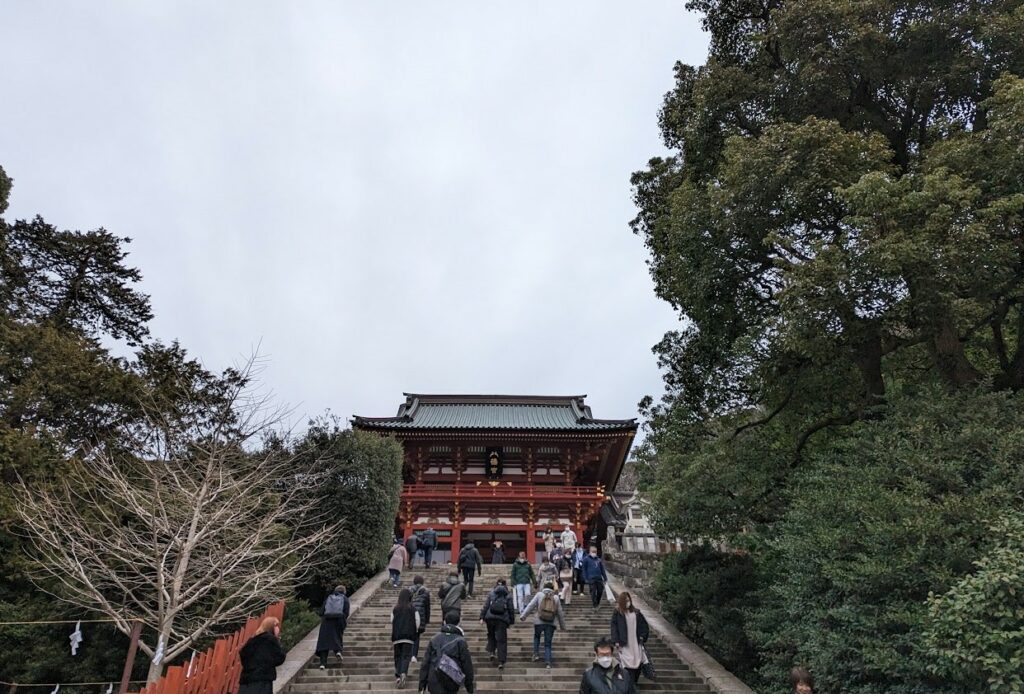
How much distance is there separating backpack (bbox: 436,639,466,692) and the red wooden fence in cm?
225

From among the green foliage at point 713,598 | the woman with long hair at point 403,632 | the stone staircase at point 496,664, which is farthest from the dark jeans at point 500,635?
the green foliage at point 713,598

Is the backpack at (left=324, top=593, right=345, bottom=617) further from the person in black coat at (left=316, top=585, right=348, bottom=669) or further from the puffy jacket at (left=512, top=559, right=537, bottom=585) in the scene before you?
the puffy jacket at (left=512, top=559, right=537, bottom=585)

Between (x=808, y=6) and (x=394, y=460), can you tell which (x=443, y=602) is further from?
(x=808, y=6)

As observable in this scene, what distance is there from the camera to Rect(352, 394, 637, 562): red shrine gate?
2216 centimetres

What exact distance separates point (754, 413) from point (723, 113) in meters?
5.84

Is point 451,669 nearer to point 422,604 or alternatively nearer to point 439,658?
point 439,658

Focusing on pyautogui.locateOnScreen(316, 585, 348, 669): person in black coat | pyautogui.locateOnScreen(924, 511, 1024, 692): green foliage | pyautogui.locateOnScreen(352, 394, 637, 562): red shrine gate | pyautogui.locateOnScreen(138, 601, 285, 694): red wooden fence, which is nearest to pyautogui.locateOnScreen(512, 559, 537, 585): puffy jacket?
pyautogui.locateOnScreen(316, 585, 348, 669): person in black coat

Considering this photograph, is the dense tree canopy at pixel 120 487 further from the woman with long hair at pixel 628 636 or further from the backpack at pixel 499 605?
the woman with long hair at pixel 628 636

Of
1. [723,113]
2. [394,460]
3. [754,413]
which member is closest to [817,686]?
[754,413]

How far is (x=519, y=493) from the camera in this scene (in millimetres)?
22062

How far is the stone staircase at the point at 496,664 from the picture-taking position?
7.86 metres

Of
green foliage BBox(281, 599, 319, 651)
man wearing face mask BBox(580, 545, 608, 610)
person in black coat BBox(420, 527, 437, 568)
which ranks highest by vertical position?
person in black coat BBox(420, 527, 437, 568)

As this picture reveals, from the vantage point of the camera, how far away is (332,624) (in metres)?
8.30

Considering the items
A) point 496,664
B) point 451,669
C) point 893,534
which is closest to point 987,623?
point 893,534
